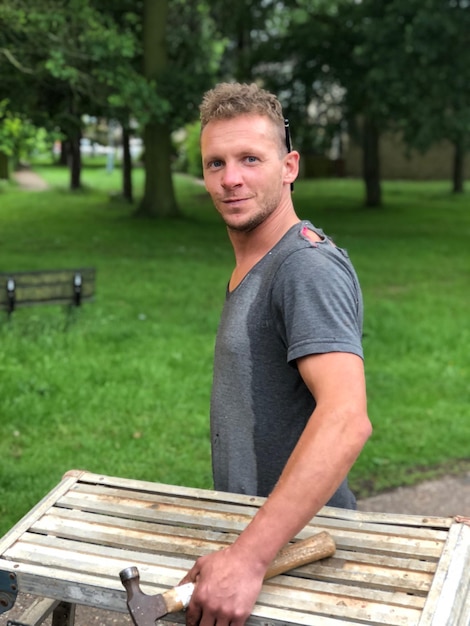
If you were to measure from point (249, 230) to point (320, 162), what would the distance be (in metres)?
35.9

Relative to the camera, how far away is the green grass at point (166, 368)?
513cm

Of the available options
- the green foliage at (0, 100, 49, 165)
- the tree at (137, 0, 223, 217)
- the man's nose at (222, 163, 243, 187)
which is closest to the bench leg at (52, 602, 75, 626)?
the man's nose at (222, 163, 243, 187)

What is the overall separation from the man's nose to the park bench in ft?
18.7

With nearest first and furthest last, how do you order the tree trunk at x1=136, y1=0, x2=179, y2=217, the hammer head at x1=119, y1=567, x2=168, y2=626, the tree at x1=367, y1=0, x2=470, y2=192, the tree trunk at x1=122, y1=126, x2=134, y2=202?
the hammer head at x1=119, y1=567, x2=168, y2=626 < the tree at x1=367, y1=0, x2=470, y2=192 < the tree trunk at x1=136, y1=0, x2=179, y2=217 < the tree trunk at x1=122, y1=126, x2=134, y2=202

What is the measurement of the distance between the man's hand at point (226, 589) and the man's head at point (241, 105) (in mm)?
1010

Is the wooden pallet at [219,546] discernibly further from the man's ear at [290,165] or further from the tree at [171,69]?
the tree at [171,69]

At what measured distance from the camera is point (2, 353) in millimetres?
6816

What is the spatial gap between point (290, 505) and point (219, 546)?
0.39m

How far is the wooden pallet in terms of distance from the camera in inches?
67.4

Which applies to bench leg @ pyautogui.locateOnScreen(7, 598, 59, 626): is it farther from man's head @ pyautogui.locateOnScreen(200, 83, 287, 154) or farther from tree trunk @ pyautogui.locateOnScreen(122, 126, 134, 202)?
tree trunk @ pyautogui.locateOnScreen(122, 126, 134, 202)

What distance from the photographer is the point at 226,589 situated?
1614mm

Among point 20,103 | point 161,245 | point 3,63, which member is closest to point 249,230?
point 3,63

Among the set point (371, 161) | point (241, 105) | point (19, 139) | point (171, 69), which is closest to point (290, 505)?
point (241, 105)

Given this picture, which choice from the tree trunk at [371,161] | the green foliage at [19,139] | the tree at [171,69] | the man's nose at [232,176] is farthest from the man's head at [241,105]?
the tree trunk at [371,161]
